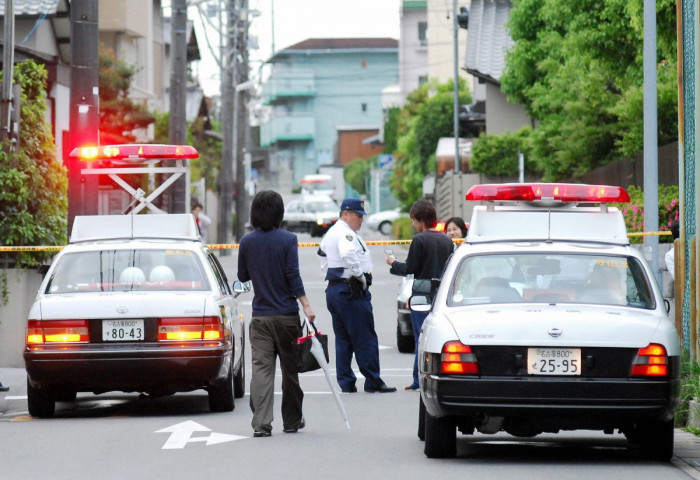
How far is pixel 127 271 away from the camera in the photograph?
13445 millimetres

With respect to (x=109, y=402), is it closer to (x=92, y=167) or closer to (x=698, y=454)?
(x=92, y=167)

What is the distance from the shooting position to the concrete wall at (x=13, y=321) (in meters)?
18.3

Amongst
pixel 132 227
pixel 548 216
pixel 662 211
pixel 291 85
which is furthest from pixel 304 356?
pixel 291 85

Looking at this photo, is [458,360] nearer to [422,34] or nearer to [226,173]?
[226,173]

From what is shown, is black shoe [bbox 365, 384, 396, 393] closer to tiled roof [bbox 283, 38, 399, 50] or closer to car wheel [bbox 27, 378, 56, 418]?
car wheel [bbox 27, 378, 56, 418]

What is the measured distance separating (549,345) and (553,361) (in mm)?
114

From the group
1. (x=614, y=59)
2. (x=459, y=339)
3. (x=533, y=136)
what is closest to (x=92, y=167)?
(x=459, y=339)

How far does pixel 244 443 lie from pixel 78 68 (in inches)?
322

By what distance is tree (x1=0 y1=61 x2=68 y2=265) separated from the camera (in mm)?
18578

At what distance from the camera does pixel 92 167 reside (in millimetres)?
18828

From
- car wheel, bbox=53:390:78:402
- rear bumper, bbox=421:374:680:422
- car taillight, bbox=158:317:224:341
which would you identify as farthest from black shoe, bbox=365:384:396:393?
rear bumper, bbox=421:374:680:422

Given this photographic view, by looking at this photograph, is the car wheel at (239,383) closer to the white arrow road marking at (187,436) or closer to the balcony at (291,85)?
the white arrow road marking at (187,436)

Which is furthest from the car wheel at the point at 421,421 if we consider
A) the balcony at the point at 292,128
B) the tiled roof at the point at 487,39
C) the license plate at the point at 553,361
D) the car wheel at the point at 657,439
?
the balcony at the point at 292,128

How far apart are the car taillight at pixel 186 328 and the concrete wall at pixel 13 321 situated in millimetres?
5990
